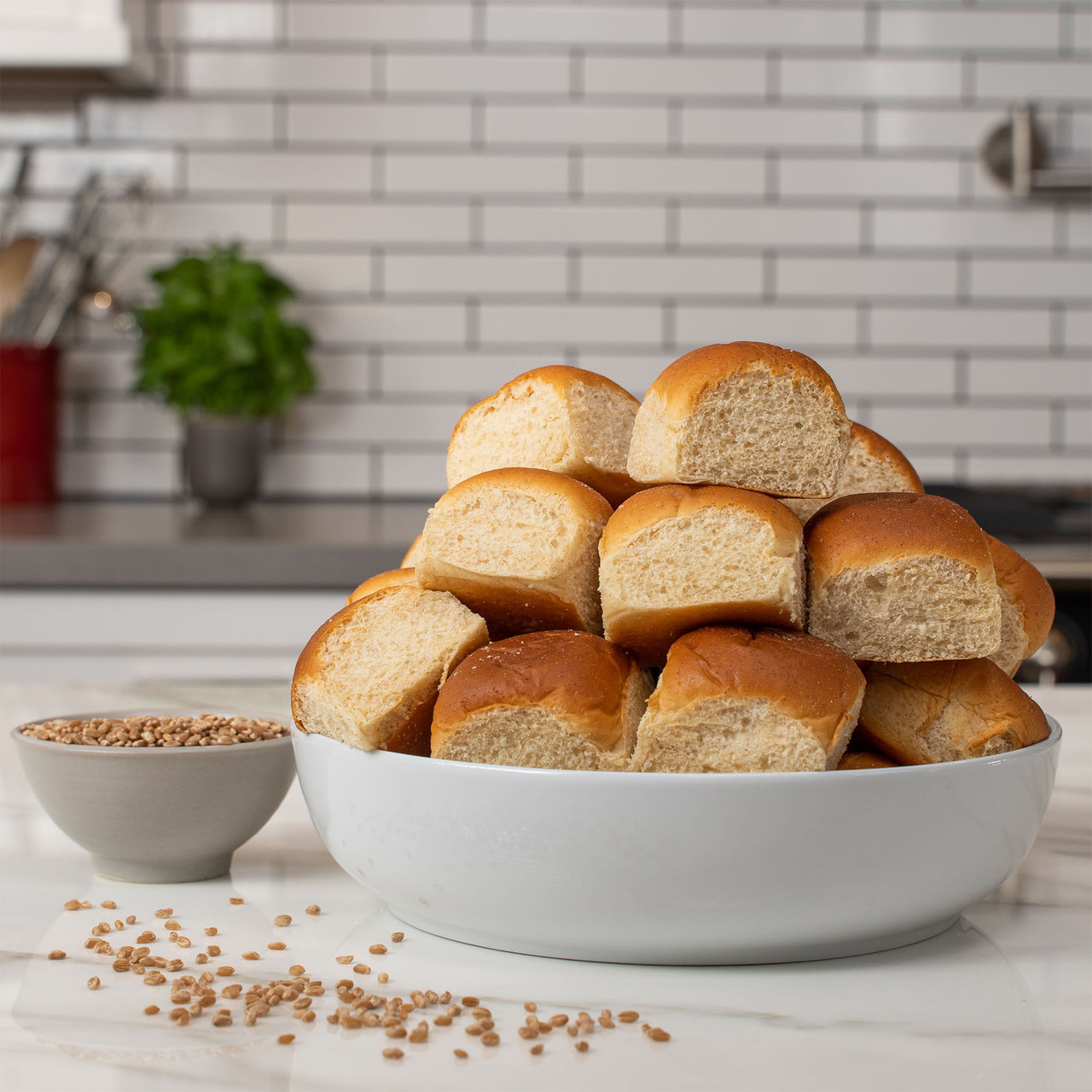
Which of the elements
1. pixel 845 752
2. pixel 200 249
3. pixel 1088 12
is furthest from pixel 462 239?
pixel 845 752

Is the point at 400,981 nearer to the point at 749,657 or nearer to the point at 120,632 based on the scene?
the point at 749,657

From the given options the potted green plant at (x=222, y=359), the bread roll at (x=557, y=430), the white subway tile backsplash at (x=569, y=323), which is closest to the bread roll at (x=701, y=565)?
the bread roll at (x=557, y=430)

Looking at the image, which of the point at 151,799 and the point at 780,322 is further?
the point at 780,322

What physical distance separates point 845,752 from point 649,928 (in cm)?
14

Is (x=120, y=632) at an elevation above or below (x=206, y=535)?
below

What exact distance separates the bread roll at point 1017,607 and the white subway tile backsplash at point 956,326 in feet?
6.03

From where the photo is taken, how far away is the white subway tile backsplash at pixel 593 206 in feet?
8.00

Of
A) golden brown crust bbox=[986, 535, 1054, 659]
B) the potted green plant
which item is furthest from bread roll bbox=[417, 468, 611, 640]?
the potted green plant

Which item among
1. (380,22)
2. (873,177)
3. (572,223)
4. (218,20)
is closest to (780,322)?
(873,177)

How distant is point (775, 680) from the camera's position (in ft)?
1.96

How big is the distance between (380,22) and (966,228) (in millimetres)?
1155

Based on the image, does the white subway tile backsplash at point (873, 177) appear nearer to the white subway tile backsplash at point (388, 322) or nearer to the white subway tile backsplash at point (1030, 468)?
the white subway tile backsplash at point (1030, 468)

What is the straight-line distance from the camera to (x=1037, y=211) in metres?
2.48

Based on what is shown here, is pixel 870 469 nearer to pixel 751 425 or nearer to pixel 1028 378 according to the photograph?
pixel 751 425
